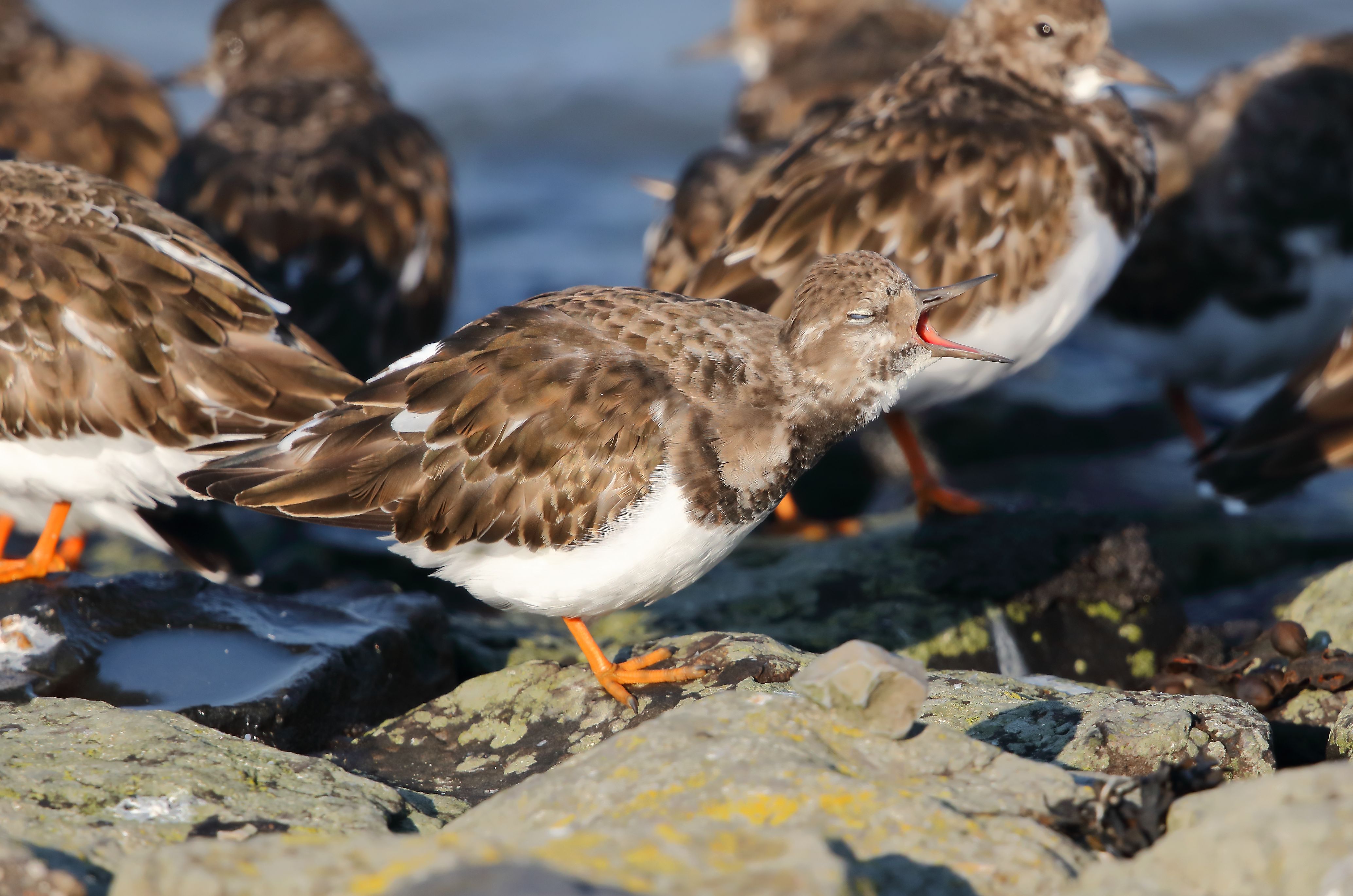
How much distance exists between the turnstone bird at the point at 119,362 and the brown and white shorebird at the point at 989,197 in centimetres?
170

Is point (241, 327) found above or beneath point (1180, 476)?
above

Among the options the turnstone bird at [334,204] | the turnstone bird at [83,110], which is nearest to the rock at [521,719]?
the turnstone bird at [334,204]

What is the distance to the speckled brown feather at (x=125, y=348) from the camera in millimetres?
4395

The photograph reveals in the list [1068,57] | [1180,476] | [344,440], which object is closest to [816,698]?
[344,440]

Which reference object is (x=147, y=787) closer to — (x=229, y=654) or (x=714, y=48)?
(x=229, y=654)

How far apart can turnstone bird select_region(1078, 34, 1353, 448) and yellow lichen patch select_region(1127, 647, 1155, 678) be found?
3.26 meters

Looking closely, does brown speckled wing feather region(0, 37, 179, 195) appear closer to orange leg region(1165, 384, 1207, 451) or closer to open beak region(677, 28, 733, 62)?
open beak region(677, 28, 733, 62)

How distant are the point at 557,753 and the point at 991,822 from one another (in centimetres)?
142

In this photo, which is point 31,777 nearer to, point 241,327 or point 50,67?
point 241,327

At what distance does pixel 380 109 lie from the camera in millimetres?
A: 8023

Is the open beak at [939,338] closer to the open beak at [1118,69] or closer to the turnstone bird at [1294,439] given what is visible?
the open beak at [1118,69]

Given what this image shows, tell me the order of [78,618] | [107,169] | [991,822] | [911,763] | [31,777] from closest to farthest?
[991,822], [911,763], [31,777], [78,618], [107,169]

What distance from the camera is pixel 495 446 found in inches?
146

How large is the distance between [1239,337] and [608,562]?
5.32 meters
